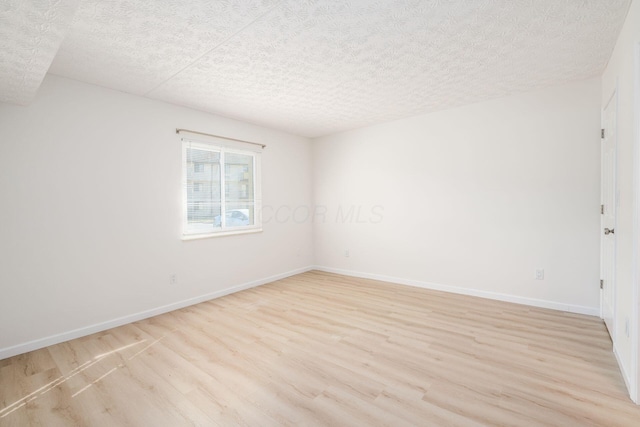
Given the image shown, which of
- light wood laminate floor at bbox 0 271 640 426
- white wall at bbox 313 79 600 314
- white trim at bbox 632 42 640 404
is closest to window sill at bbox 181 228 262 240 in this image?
light wood laminate floor at bbox 0 271 640 426

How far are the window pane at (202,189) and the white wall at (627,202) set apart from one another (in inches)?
163

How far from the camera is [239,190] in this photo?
14.5 ft

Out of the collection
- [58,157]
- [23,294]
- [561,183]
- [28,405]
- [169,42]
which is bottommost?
[28,405]

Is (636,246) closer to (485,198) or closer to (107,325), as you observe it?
(485,198)

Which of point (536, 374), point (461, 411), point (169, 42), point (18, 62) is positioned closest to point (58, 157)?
point (18, 62)

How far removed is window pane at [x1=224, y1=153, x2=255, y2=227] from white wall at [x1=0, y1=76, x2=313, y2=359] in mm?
467

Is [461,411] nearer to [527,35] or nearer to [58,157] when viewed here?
[527,35]

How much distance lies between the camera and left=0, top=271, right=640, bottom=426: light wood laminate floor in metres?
1.74

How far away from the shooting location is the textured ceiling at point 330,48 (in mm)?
1898

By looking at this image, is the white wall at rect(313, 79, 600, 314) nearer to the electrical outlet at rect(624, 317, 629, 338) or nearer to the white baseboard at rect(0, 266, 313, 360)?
the electrical outlet at rect(624, 317, 629, 338)

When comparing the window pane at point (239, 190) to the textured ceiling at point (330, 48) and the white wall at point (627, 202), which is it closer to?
the textured ceiling at point (330, 48)

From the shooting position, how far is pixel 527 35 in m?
2.23

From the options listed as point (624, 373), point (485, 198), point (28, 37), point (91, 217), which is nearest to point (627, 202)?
point (624, 373)

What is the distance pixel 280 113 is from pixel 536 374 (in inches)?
152
